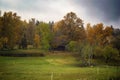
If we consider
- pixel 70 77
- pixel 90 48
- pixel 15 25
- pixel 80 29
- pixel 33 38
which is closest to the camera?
pixel 70 77

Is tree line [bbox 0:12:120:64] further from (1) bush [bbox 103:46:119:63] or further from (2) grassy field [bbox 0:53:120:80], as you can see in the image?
(2) grassy field [bbox 0:53:120:80]

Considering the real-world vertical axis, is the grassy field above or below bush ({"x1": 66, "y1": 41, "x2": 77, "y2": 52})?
below

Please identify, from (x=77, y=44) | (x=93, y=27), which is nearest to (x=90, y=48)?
(x=77, y=44)

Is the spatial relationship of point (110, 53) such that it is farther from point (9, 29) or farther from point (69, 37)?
point (9, 29)

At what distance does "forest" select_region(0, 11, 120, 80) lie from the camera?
3947cm

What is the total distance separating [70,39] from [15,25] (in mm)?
9662

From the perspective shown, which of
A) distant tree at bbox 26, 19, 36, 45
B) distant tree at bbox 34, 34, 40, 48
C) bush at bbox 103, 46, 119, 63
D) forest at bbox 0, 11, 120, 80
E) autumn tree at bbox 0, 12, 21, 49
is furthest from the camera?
distant tree at bbox 26, 19, 36, 45

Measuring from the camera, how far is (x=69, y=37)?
49.4 metres

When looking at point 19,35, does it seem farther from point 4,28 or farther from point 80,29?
point 80,29

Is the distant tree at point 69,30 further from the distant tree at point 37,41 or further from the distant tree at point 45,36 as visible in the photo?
the distant tree at point 37,41

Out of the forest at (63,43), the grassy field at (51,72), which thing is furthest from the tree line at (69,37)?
the grassy field at (51,72)

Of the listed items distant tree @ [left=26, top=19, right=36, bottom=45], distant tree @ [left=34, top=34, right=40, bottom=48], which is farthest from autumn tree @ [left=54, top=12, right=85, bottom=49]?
distant tree @ [left=26, top=19, right=36, bottom=45]

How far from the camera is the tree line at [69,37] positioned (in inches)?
1645

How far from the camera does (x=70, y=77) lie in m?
26.8
